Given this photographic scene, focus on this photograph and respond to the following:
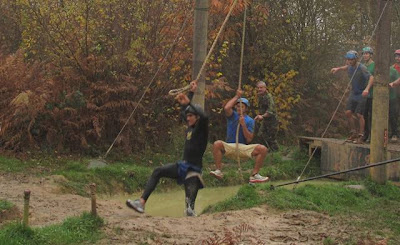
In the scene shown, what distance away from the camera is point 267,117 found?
1516 cm

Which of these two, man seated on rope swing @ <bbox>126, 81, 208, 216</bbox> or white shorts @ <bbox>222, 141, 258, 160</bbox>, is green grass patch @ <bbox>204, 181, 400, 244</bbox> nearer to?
white shorts @ <bbox>222, 141, 258, 160</bbox>

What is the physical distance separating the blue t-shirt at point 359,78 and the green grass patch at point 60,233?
7792 millimetres

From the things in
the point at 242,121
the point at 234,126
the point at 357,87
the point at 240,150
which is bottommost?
the point at 240,150

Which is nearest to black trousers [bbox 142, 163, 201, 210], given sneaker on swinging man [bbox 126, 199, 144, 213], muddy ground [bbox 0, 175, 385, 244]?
sneaker on swinging man [bbox 126, 199, 144, 213]

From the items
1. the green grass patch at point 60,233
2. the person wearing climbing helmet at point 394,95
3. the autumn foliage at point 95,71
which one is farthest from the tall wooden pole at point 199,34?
the person wearing climbing helmet at point 394,95

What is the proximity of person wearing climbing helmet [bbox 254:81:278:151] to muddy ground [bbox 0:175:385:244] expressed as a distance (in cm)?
573

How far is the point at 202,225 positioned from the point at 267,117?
795 cm

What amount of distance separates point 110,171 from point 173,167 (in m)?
3.82

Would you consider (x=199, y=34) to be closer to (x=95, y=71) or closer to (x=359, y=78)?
(x=95, y=71)

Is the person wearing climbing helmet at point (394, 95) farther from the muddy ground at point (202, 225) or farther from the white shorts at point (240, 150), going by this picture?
the muddy ground at point (202, 225)

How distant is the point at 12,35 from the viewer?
17.4 m

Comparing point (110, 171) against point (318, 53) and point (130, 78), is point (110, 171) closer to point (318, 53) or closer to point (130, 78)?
point (130, 78)

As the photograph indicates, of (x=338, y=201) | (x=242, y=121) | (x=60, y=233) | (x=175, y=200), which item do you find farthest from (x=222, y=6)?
(x=60, y=233)

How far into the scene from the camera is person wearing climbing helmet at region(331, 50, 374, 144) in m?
12.5
